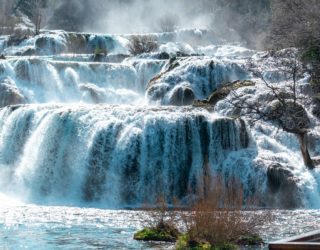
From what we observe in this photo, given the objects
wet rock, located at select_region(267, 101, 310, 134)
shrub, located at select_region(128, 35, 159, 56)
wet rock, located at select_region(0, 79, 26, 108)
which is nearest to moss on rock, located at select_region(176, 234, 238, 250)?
wet rock, located at select_region(267, 101, 310, 134)

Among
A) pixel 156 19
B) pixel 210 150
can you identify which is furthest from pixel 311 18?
pixel 156 19

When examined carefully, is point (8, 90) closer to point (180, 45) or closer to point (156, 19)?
point (180, 45)

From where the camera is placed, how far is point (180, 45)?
212ft

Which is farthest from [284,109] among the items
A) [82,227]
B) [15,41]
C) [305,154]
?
[15,41]

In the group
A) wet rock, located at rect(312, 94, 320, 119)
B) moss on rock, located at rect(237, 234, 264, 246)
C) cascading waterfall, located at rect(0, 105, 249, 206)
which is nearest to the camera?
moss on rock, located at rect(237, 234, 264, 246)

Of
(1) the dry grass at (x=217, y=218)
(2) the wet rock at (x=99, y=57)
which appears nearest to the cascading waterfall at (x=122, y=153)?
(1) the dry grass at (x=217, y=218)

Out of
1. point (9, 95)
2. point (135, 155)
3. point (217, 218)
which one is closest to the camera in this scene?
point (217, 218)

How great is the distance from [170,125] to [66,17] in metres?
59.9

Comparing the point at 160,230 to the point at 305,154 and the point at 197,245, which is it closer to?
the point at 197,245

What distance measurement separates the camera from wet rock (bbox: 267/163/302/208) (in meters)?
29.8

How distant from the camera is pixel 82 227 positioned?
2325 centimetres

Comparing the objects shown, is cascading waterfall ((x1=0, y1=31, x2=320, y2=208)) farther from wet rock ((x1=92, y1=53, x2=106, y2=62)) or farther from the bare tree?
wet rock ((x1=92, y1=53, x2=106, y2=62))

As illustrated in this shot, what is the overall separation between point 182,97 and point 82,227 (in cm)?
1749

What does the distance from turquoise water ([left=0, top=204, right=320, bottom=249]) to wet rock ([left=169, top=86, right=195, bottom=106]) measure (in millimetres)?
11720
